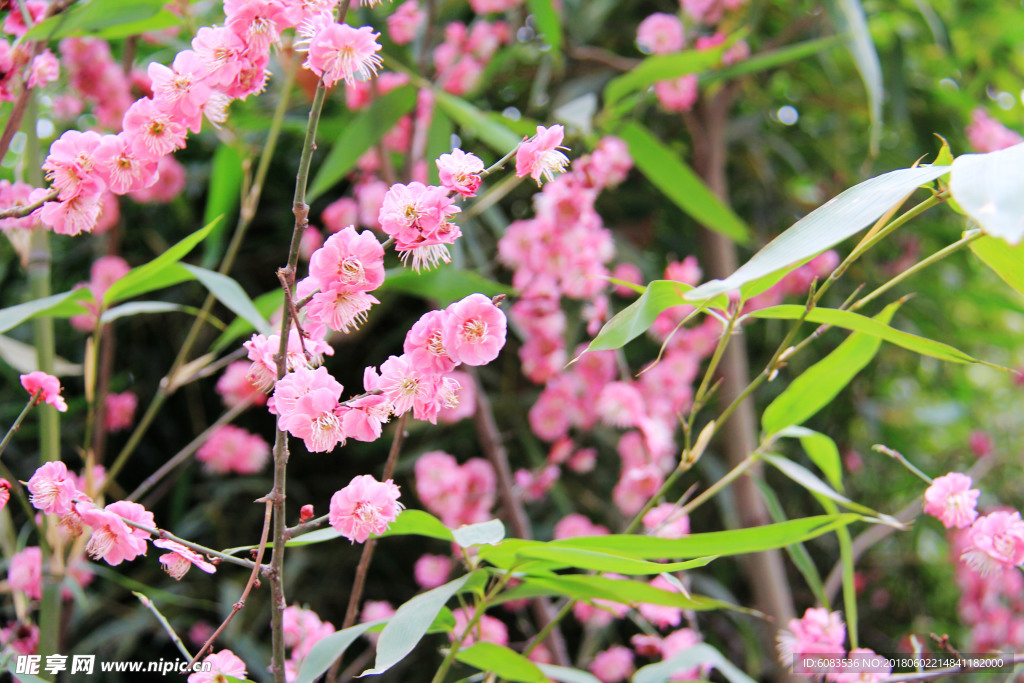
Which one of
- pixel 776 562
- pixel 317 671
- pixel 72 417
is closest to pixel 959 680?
pixel 776 562

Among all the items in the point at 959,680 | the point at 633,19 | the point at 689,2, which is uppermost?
the point at 633,19

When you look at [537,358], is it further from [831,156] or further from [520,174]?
[831,156]

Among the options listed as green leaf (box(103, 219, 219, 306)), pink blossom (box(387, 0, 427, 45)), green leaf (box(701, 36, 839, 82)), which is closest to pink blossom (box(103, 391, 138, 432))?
green leaf (box(103, 219, 219, 306))

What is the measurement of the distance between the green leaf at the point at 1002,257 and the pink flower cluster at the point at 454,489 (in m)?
0.75

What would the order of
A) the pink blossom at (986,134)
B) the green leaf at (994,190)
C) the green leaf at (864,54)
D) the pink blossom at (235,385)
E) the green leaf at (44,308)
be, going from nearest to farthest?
the green leaf at (994,190)
the green leaf at (44,308)
the green leaf at (864,54)
the pink blossom at (235,385)
the pink blossom at (986,134)

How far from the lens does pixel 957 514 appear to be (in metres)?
0.53

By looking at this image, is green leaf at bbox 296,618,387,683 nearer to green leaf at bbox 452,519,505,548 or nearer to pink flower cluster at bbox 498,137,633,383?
green leaf at bbox 452,519,505,548

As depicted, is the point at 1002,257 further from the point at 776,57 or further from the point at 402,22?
the point at 402,22

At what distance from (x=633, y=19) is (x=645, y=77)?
629mm

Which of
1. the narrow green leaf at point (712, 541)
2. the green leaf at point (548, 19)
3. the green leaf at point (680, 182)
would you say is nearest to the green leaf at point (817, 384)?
the narrow green leaf at point (712, 541)

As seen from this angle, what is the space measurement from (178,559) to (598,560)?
23cm

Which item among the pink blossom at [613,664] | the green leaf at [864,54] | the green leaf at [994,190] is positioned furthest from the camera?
the pink blossom at [613,664]

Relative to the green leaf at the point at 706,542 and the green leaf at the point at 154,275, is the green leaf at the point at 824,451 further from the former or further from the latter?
the green leaf at the point at 154,275

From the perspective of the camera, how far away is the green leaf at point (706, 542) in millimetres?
421
